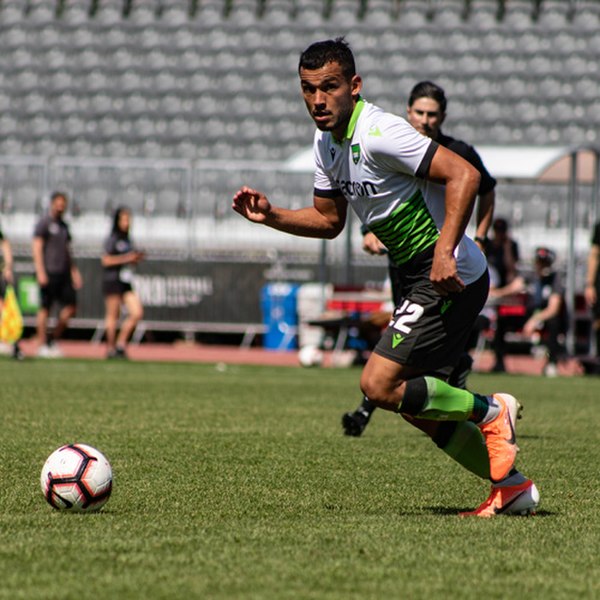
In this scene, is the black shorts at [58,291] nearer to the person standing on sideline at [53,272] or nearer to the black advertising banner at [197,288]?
the person standing on sideline at [53,272]

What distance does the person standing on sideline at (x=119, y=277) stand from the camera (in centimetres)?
1862

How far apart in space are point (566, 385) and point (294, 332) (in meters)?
6.68

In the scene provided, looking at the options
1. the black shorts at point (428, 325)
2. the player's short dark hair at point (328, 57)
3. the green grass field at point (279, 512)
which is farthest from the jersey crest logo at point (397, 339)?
the player's short dark hair at point (328, 57)

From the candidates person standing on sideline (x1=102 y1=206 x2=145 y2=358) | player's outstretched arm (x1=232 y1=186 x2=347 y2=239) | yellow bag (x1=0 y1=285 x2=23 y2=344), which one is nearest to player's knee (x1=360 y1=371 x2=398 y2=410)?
player's outstretched arm (x1=232 y1=186 x2=347 y2=239)

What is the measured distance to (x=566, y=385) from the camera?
15523 mm

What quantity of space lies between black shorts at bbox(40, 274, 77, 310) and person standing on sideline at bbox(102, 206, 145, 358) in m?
0.51

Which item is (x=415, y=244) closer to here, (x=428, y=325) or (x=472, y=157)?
(x=428, y=325)

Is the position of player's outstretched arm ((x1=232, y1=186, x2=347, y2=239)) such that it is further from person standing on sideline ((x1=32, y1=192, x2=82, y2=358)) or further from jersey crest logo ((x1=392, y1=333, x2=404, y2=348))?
person standing on sideline ((x1=32, y1=192, x2=82, y2=358))

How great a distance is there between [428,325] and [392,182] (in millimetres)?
625

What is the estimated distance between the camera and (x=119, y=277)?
18.8 m

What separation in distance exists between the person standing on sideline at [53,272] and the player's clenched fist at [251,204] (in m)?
13.1

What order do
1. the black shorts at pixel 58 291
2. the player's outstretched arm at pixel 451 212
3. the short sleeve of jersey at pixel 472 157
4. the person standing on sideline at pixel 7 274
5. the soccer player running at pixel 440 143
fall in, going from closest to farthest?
1. the player's outstretched arm at pixel 451 212
2. the short sleeve of jersey at pixel 472 157
3. the soccer player running at pixel 440 143
4. the person standing on sideline at pixel 7 274
5. the black shorts at pixel 58 291

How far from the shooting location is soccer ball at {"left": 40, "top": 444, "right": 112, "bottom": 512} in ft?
18.3

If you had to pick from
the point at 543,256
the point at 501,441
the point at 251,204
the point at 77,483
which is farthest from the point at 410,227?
the point at 543,256
